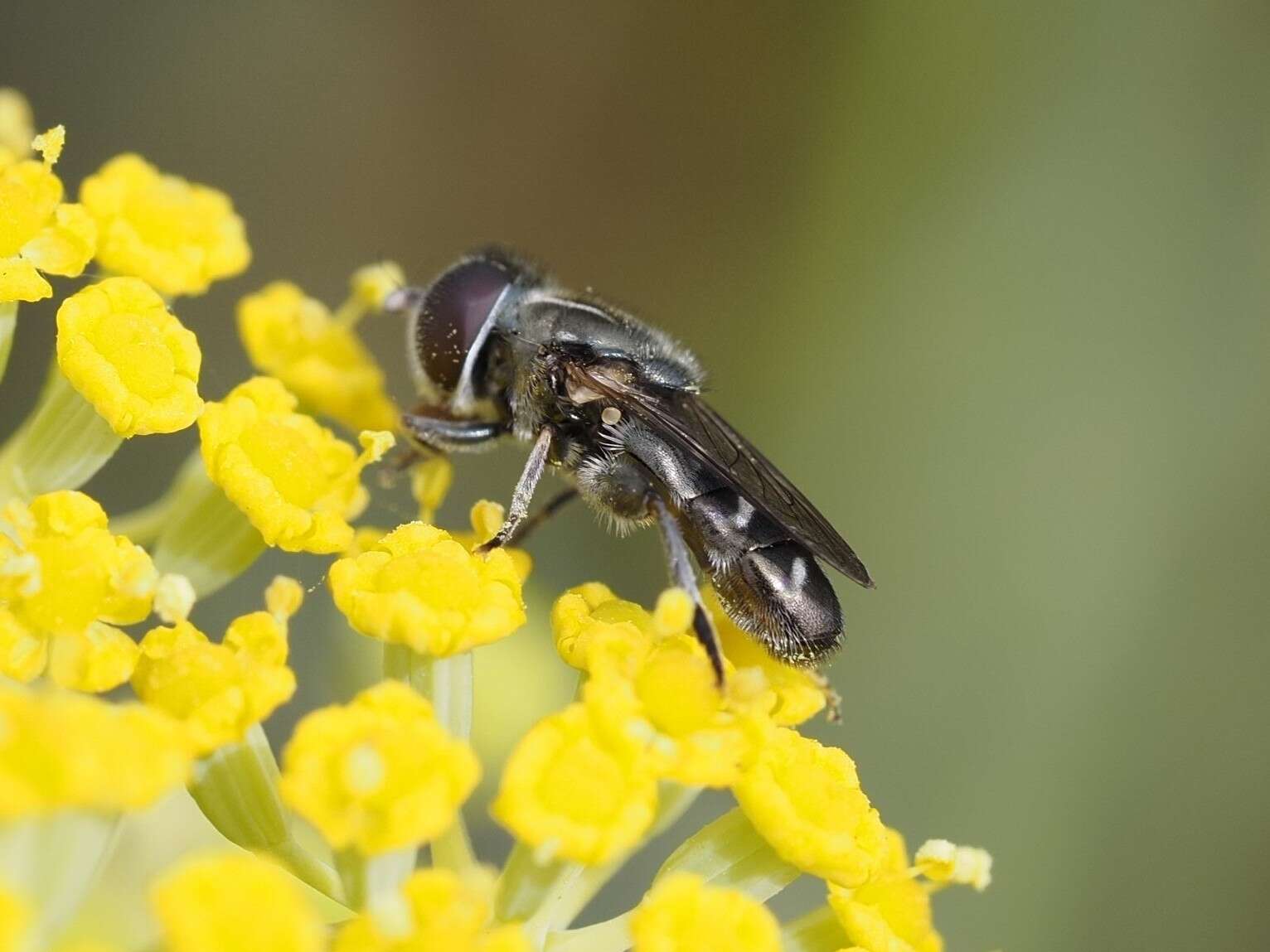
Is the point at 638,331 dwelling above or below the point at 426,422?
above

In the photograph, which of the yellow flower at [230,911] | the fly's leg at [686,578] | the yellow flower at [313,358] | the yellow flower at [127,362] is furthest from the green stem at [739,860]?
the yellow flower at [313,358]

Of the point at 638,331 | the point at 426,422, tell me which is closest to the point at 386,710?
the point at 426,422

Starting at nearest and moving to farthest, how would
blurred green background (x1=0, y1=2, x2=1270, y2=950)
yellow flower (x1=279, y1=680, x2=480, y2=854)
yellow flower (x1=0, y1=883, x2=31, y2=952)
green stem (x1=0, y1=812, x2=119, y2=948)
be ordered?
yellow flower (x1=0, y1=883, x2=31, y2=952)
green stem (x1=0, y1=812, x2=119, y2=948)
yellow flower (x1=279, y1=680, x2=480, y2=854)
blurred green background (x1=0, y1=2, x2=1270, y2=950)

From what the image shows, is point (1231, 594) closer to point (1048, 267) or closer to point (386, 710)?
point (1048, 267)

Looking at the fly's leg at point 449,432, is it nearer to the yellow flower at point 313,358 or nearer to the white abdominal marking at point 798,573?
the yellow flower at point 313,358

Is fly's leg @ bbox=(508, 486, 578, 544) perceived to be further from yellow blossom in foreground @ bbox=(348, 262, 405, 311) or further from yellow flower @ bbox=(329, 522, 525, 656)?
yellow flower @ bbox=(329, 522, 525, 656)

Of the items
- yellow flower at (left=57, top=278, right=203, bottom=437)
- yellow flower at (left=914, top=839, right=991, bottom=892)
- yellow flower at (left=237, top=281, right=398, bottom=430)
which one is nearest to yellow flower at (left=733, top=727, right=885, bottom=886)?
yellow flower at (left=914, top=839, right=991, bottom=892)
